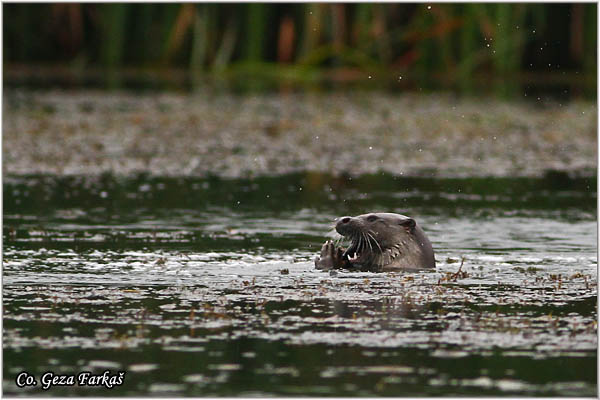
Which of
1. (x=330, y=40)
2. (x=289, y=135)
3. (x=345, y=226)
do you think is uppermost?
(x=330, y=40)

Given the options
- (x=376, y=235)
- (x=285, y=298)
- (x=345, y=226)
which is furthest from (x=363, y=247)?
(x=285, y=298)

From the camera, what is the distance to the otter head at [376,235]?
9.85 metres

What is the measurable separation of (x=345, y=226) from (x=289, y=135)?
435 inches

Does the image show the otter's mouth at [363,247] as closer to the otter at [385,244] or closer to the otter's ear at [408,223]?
the otter at [385,244]

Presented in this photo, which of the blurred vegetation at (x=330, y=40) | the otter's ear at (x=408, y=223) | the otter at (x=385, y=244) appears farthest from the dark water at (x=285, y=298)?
the blurred vegetation at (x=330, y=40)

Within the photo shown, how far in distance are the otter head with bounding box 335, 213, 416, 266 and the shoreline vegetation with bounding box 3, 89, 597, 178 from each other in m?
6.00

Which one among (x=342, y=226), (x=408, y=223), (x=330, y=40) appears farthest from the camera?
(x=330, y=40)

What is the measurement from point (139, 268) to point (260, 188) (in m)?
5.27

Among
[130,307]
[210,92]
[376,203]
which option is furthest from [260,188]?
[210,92]

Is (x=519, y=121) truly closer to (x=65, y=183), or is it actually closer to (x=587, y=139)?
(x=587, y=139)

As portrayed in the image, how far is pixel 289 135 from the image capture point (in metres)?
20.8

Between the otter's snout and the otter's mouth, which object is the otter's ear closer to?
the otter's mouth

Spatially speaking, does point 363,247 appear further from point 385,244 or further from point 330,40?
point 330,40

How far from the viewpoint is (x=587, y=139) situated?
20609mm
